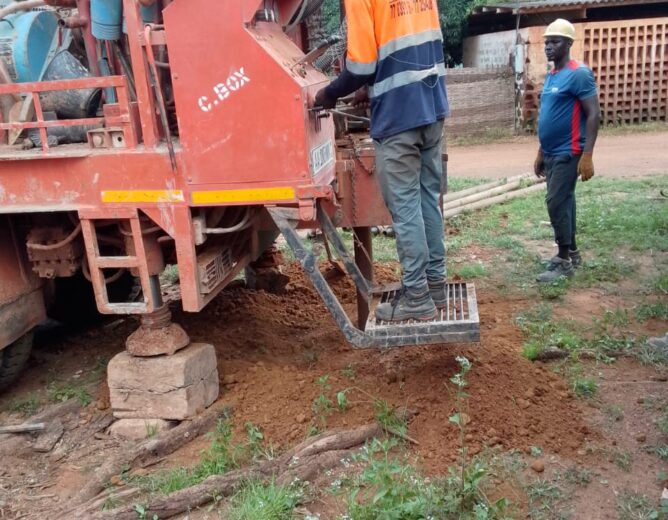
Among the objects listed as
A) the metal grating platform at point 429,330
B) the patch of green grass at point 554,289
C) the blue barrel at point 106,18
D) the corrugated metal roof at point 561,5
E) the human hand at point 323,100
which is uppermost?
the corrugated metal roof at point 561,5

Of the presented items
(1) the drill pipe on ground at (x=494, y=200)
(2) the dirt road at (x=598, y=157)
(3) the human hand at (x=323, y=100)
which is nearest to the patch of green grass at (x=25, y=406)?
(3) the human hand at (x=323, y=100)

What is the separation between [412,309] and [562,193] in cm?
254

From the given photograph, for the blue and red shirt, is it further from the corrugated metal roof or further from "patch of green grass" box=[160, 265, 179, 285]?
the corrugated metal roof

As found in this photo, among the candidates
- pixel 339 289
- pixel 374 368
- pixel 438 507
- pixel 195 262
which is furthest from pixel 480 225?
pixel 438 507

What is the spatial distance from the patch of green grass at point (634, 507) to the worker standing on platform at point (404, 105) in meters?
1.20

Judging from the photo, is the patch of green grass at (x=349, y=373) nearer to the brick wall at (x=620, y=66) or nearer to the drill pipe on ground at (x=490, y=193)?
the drill pipe on ground at (x=490, y=193)

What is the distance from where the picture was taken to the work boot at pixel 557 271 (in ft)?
18.2

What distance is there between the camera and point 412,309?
3.51 metres

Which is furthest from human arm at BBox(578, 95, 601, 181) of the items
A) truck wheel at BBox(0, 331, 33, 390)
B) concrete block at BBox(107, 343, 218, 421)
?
truck wheel at BBox(0, 331, 33, 390)

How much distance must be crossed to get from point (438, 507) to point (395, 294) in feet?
4.62

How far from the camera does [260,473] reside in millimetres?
3121

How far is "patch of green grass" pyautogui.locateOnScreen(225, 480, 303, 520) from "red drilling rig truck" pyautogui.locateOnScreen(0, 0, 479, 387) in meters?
0.82

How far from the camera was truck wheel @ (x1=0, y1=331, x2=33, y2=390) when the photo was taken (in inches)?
167

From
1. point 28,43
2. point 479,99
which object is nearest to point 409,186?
point 28,43
